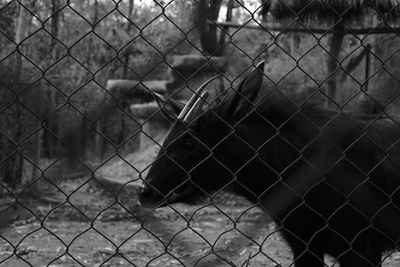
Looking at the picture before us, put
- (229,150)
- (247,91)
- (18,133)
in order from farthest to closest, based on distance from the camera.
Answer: (18,133) < (229,150) < (247,91)

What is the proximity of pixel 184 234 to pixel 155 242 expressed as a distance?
450 millimetres

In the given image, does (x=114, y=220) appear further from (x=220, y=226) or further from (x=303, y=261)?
(x=303, y=261)

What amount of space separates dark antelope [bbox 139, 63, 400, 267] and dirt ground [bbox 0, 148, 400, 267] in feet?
2.02

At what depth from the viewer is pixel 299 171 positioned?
383 centimetres

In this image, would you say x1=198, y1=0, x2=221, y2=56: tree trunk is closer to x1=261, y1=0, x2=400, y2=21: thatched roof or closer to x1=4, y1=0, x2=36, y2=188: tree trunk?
x1=261, y1=0, x2=400, y2=21: thatched roof

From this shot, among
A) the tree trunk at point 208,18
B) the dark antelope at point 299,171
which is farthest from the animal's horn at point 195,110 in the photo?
the tree trunk at point 208,18

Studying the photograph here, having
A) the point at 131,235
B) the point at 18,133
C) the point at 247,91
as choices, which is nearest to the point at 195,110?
the point at 247,91

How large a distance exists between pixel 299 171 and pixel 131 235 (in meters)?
1.33

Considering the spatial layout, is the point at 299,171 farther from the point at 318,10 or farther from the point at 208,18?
the point at 318,10

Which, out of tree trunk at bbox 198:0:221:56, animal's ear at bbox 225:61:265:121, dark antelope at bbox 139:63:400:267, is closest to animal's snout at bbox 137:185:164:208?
dark antelope at bbox 139:63:400:267

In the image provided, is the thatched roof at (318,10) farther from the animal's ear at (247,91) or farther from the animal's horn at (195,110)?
the animal's horn at (195,110)

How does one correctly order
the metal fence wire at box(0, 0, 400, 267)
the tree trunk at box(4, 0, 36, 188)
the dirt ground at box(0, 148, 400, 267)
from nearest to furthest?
the metal fence wire at box(0, 0, 400, 267) → the dirt ground at box(0, 148, 400, 267) → the tree trunk at box(4, 0, 36, 188)

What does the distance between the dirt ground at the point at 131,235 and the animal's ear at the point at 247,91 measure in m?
0.98

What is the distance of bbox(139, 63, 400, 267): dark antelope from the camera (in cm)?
375
